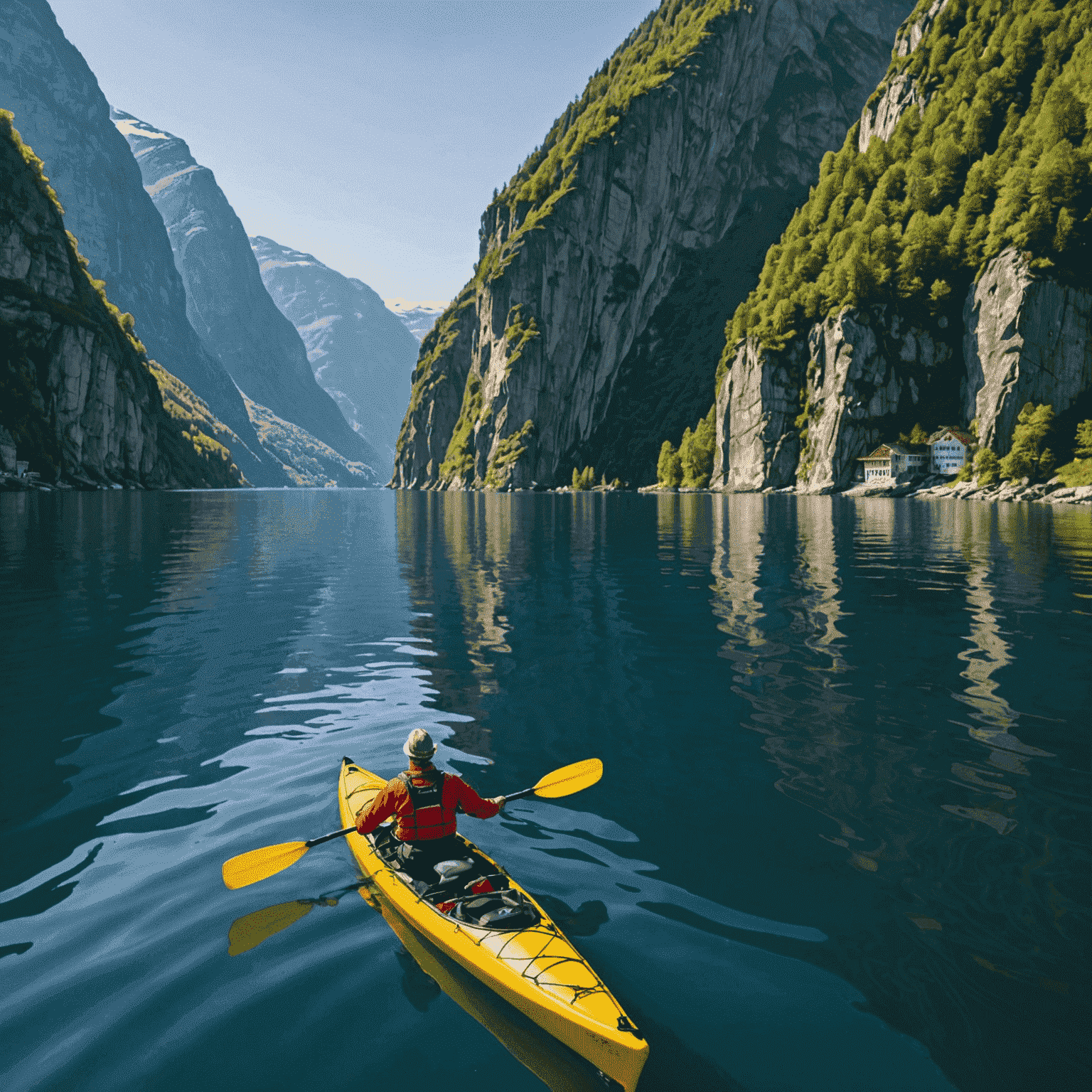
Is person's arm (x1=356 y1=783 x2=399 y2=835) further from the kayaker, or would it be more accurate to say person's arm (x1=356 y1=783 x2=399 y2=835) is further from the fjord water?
the fjord water

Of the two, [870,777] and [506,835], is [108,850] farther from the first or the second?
[870,777]

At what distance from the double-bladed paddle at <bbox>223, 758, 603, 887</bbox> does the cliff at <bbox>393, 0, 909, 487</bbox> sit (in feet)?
521

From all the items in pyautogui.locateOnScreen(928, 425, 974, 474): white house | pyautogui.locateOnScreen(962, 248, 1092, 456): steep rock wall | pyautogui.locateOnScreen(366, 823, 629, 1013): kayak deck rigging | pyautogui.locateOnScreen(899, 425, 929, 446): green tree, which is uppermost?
pyautogui.locateOnScreen(962, 248, 1092, 456): steep rock wall

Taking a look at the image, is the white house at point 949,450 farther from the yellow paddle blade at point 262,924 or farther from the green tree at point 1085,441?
the yellow paddle blade at point 262,924

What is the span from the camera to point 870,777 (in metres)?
10.5

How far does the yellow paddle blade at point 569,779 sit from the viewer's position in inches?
381

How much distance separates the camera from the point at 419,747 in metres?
7.58

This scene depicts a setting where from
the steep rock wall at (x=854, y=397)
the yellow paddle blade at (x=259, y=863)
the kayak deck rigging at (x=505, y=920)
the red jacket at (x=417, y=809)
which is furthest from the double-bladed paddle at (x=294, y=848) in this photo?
the steep rock wall at (x=854, y=397)

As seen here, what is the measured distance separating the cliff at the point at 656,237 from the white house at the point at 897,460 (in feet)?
219

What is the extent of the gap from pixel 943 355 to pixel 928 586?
95315 millimetres

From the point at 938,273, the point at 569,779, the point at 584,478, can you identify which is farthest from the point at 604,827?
the point at 584,478

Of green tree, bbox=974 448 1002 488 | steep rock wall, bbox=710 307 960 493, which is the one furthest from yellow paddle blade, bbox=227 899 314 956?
steep rock wall, bbox=710 307 960 493

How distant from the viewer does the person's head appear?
297 inches

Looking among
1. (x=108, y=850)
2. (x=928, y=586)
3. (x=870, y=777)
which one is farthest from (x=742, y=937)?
(x=928, y=586)
